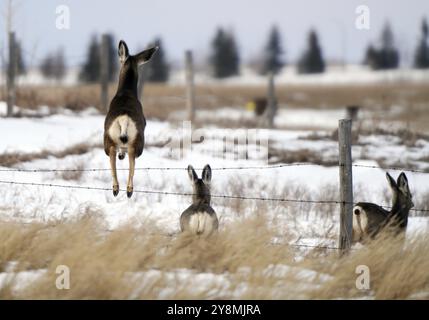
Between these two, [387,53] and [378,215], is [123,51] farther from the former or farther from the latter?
[387,53]

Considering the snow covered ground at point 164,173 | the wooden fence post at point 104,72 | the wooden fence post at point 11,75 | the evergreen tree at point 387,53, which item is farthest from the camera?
the evergreen tree at point 387,53

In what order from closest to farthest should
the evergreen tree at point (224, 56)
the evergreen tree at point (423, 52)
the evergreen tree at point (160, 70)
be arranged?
1. the evergreen tree at point (423, 52)
2. the evergreen tree at point (160, 70)
3. the evergreen tree at point (224, 56)

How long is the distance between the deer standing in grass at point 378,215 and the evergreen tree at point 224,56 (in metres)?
32.9

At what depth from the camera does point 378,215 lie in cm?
932

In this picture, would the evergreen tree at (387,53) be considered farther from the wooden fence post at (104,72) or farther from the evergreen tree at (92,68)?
the wooden fence post at (104,72)

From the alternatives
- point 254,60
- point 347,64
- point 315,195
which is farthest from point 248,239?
point 254,60

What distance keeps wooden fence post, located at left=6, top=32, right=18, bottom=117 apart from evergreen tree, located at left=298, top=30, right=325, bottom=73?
85.2ft

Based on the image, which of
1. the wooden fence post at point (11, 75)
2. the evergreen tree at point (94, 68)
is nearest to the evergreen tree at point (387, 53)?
the evergreen tree at point (94, 68)

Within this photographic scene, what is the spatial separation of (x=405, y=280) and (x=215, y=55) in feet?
127

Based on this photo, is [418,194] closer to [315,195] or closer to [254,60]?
[315,195]

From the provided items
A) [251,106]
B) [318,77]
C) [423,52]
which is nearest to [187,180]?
[251,106]

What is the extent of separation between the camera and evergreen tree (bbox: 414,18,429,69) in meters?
36.8

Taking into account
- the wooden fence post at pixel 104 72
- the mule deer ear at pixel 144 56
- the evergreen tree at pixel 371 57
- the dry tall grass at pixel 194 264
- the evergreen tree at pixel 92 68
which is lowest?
the dry tall grass at pixel 194 264

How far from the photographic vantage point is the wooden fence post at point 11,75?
19.7 meters
